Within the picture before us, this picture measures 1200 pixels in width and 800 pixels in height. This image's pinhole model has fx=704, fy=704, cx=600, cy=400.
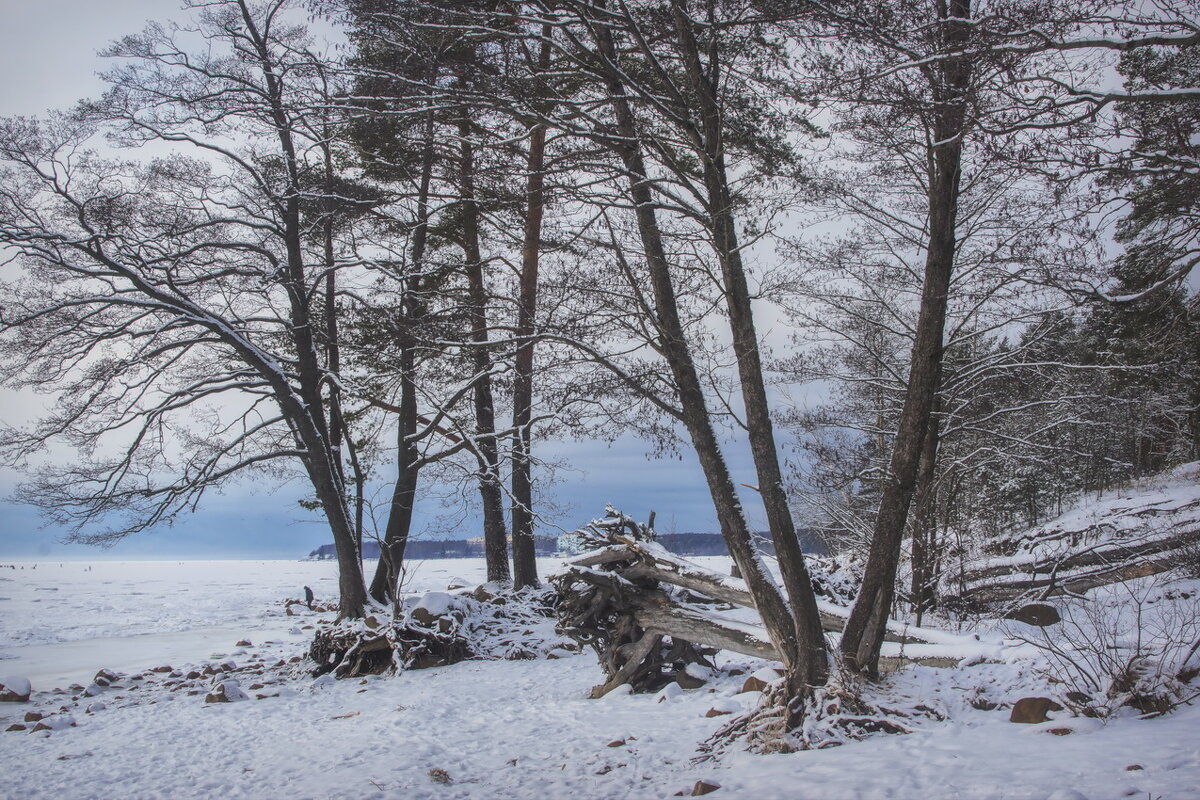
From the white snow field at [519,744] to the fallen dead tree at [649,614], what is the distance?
0.46 m

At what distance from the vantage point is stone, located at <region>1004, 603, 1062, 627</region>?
8.42 metres

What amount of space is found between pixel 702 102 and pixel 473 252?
355 inches

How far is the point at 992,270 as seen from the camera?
7863 mm

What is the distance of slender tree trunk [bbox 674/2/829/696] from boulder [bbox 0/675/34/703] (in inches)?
382

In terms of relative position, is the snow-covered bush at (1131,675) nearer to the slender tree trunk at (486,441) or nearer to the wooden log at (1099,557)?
the wooden log at (1099,557)

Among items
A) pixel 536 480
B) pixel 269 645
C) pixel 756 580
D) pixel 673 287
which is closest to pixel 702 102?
pixel 673 287

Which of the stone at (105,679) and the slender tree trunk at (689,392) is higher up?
the slender tree trunk at (689,392)

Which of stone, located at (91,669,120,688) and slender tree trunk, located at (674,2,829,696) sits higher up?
slender tree trunk, located at (674,2,829,696)

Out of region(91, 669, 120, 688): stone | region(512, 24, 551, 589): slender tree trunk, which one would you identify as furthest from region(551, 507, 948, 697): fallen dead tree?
region(91, 669, 120, 688): stone

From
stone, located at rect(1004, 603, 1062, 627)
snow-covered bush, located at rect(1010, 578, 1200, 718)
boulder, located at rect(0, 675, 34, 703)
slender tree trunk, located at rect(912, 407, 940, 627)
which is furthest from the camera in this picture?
boulder, located at rect(0, 675, 34, 703)

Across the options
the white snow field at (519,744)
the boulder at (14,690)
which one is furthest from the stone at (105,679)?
the boulder at (14,690)

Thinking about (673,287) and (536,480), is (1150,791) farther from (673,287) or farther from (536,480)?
(536,480)

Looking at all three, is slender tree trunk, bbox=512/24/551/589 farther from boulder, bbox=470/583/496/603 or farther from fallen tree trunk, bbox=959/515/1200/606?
fallen tree trunk, bbox=959/515/1200/606

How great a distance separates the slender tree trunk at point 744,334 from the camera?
579 cm
